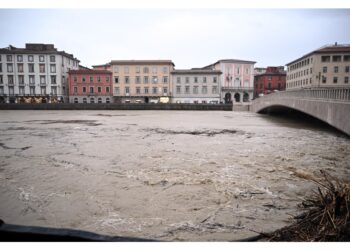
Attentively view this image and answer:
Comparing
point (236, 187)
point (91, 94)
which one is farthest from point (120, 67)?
point (236, 187)

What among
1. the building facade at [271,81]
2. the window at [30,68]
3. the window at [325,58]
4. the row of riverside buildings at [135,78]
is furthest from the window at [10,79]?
the window at [325,58]

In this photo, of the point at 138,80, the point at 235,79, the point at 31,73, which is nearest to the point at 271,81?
the point at 235,79

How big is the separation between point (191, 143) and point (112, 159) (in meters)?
2.60

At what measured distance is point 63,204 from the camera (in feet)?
9.89

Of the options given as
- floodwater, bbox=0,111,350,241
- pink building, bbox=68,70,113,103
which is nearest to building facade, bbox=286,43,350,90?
pink building, bbox=68,70,113,103

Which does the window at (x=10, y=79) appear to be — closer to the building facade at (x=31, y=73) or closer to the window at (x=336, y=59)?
the building facade at (x=31, y=73)

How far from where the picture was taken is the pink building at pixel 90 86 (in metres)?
41.5

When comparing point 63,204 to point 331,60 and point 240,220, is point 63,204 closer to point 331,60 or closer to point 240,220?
point 240,220

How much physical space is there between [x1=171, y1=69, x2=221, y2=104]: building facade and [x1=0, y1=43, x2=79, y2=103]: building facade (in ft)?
64.6

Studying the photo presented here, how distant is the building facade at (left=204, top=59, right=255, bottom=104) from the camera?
44.8m

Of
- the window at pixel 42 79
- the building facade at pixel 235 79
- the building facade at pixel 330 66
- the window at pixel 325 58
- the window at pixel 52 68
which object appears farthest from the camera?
the building facade at pixel 235 79

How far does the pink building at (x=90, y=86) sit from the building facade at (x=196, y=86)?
11.4 meters

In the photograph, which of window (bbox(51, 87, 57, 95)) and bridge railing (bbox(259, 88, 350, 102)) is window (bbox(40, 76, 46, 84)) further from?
bridge railing (bbox(259, 88, 350, 102))

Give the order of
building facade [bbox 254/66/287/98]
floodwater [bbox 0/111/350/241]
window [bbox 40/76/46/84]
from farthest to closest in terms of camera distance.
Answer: building facade [bbox 254/66/287/98], window [bbox 40/76/46/84], floodwater [bbox 0/111/350/241]
